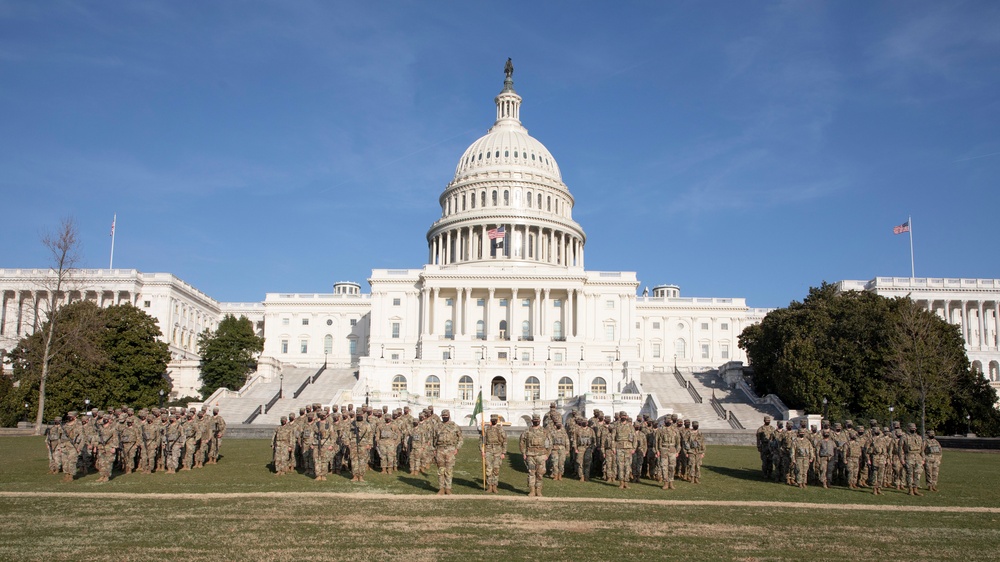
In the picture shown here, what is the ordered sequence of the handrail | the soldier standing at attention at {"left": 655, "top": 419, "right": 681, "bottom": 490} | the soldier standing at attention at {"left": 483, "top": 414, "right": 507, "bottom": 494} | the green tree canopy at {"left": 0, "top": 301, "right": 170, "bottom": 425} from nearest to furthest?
the soldier standing at attention at {"left": 483, "top": 414, "right": 507, "bottom": 494} < the soldier standing at attention at {"left": 655, "top": 419, "right": 681, "bottom": 490} < the green tree canopy at {"left": 0, "top": 301, "right": 170, "bottom": 425} < the handrail

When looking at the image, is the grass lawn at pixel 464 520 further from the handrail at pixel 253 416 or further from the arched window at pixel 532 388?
the arched window at pixel 532 388

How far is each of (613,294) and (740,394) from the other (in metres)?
26.4

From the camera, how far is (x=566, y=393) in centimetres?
7156

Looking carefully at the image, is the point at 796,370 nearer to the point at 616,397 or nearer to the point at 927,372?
the point at 927,372

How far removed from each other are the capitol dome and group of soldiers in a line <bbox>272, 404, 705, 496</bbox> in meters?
73.4

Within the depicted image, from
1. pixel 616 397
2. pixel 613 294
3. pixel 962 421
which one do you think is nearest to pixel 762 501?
pixel 616 397

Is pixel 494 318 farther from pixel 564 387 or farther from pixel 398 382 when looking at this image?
pixel 398 382

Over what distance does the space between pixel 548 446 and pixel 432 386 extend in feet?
164

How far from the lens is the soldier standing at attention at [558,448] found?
24703 millimetres

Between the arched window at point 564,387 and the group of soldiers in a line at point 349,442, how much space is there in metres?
44.6

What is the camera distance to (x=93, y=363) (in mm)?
56250

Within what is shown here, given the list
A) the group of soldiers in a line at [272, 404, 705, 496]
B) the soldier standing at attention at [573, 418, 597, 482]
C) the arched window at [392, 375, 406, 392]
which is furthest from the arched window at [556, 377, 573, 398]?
the soldier standing at attention at [573, 418, 597, 482]

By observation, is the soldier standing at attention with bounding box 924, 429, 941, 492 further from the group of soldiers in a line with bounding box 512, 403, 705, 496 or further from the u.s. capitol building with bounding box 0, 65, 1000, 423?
the u.s. capitol building with bounding box 0, 65, 1000, 423

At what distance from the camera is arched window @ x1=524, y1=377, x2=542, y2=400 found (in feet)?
234
